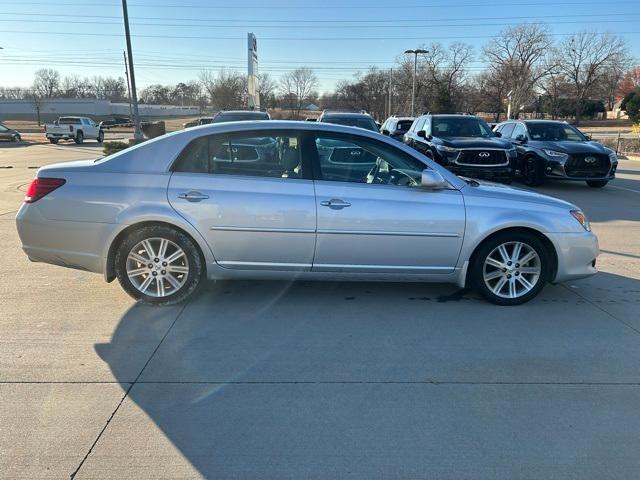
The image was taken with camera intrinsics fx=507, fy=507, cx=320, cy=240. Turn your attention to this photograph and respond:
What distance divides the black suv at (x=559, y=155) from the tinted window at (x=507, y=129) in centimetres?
36

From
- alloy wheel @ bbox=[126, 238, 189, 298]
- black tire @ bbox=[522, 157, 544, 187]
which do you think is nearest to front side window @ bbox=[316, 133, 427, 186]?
alloy wheel @ bbox=[126, 238, 189, 298]

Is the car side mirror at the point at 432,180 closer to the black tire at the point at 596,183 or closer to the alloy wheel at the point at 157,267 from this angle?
the alloy wheel at the point at 157,267

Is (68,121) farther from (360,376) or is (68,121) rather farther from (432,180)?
(360,376)

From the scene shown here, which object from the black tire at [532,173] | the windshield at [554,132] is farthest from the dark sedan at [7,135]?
the black tire at [532,173]

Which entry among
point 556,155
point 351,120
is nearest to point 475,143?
point 556,155

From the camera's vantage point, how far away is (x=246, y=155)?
4.62m

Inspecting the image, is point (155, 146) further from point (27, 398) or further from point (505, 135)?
point (505, 135)

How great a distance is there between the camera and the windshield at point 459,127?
1302cm

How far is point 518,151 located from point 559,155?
1516 mm

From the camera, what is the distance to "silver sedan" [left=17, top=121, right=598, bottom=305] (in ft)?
14.5

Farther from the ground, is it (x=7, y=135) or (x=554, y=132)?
(x=554, y=132)

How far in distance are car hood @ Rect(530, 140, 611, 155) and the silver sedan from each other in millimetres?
8699

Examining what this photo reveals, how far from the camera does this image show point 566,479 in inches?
98.0

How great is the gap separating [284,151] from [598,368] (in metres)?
3.04
